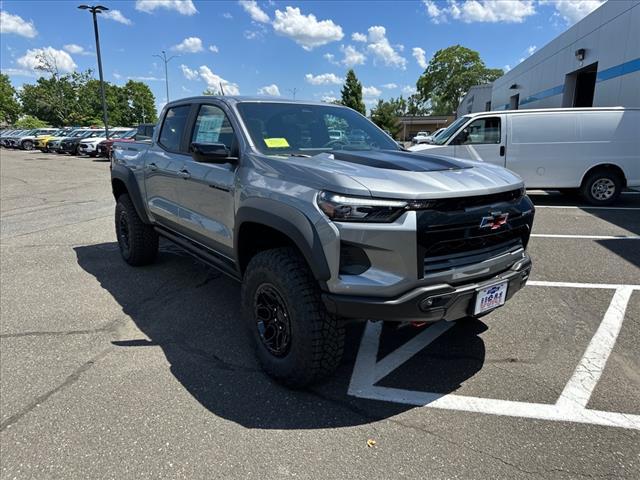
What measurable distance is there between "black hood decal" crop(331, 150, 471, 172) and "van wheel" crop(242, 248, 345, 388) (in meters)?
0.76

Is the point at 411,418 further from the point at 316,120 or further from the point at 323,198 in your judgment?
the point at 316,120

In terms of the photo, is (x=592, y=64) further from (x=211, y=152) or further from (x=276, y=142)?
(x=211, y=152)

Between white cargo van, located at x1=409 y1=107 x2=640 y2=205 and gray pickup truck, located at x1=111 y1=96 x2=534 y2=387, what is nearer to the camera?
gray pickup truck, located at x1=111 y1=96 x2=534 y2=387

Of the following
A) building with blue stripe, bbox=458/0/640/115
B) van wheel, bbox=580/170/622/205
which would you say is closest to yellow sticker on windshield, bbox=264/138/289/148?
van wheel, bbox=580/170/622/205

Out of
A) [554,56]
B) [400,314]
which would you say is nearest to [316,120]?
[400,314]

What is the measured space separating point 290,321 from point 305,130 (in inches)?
64.9

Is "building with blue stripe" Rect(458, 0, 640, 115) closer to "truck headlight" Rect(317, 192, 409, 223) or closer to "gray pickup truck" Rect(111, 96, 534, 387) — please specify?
"gray pickup truck" Rect(111, 96, 534, 387)

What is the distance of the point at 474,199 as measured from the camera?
247 cm

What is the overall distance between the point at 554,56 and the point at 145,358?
22479mm

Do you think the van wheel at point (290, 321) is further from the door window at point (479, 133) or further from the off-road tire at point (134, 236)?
the door window at point (479, 133)

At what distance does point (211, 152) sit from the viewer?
3.03 metres

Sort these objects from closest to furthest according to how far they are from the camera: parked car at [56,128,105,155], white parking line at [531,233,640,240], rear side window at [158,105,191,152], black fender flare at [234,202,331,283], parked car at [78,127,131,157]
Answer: black fender flare at [234,202,331,283] < rear side window at [158,105,191,152] < white parking line at [531,233,640,240] < parked car at [78,127,131,157] < parked car at [56,128,105,155]

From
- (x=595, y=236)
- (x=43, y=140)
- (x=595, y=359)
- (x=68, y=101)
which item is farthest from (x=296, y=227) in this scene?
(x=68, y=101)

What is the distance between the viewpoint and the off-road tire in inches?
203
